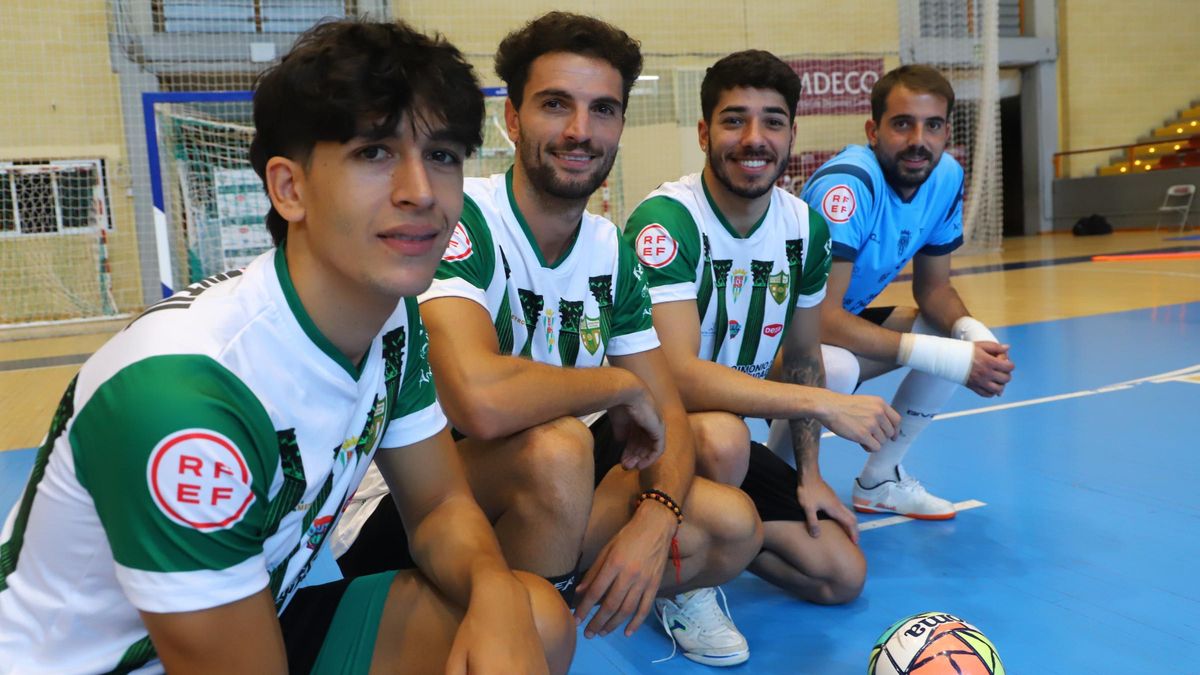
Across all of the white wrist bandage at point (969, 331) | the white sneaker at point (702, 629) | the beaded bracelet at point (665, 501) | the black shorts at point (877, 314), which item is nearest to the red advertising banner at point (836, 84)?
the black shorts at point (877, 314)

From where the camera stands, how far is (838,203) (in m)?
3.56

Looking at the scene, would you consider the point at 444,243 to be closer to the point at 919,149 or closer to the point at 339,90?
the point at 339,90

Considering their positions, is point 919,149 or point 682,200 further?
point 919,149

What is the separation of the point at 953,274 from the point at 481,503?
10850mm

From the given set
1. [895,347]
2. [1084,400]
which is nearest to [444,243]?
[895,347]

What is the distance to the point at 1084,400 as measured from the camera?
5.00m

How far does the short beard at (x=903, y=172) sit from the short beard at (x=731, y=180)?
3.00ft

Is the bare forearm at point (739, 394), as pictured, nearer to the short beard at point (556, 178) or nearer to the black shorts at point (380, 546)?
the short beard at point (556, 178)

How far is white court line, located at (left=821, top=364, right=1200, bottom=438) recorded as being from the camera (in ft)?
16.3

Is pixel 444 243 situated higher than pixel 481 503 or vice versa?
pixel 444 243

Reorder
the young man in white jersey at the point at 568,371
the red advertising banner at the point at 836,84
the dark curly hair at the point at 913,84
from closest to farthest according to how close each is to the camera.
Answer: the young man in white jersey at the point at 568,371, the dark curly hair at the point at 913,84, the red advertising banner at the point at 836,84

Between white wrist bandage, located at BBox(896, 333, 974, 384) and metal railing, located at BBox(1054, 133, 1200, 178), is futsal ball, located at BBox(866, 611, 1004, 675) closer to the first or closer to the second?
white wrist bandage, located at BBox(896, 333, 974, 384)

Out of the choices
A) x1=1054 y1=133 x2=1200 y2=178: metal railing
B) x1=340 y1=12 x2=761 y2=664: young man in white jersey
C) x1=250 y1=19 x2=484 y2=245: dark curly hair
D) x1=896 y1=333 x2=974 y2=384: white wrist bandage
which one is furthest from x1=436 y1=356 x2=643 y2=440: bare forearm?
x1=1054 y1=133 x2=1200 y2=178: metal railing

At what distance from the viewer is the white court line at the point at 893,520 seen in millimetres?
3500
